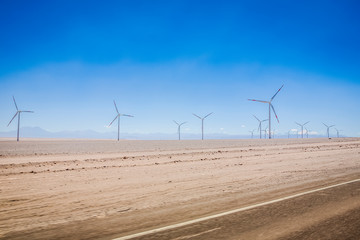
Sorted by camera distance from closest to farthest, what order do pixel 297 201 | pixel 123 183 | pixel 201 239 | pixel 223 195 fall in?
pixel 201 239 < pixel 297 201 < pixel 223 195 < pixel 123 183

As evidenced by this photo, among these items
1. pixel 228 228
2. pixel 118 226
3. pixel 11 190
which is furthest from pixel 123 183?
pixel 228 228

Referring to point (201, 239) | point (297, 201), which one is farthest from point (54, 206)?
point (297, 201)

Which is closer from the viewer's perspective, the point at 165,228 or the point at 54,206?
the point at 165,228

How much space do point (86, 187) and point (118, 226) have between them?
568 cm

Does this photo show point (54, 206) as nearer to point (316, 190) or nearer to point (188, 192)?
point (188, 192)

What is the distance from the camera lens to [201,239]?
4602mm

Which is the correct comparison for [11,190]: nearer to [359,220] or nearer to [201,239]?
[201,239]

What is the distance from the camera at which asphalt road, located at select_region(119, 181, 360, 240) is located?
477 centimetres

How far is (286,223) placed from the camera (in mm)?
5465

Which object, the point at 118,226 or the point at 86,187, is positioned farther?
the point at 86,187

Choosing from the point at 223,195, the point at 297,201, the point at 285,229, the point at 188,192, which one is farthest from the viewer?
the point at 188,192

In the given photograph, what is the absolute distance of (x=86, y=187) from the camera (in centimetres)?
→ 1046

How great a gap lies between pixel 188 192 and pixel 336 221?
16.5 ft

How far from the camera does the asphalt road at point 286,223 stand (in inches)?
188
